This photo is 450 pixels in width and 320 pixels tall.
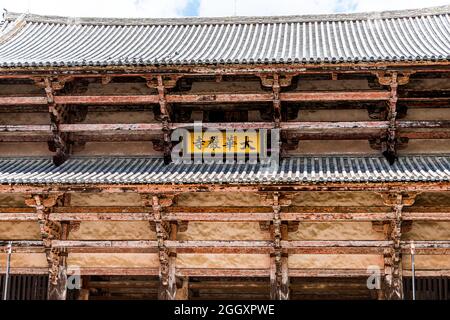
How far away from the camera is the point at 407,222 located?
516 inches

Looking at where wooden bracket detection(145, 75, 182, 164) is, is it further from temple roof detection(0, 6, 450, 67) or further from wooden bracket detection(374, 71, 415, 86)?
wooden bracket detection(374, 71, 415, 86)

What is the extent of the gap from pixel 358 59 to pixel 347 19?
669 cm

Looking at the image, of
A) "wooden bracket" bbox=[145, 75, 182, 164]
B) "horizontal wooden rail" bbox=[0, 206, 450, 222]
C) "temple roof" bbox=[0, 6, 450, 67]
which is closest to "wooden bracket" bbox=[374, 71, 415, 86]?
"temple roof" bbox=[0, 6, 450, 67]

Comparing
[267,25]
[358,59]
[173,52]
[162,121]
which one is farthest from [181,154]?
[267,25]

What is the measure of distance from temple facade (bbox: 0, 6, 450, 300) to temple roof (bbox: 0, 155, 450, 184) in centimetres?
5

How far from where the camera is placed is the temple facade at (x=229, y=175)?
12.8 meters

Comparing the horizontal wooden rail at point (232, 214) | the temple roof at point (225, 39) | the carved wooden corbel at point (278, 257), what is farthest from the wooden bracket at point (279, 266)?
the temple roof at point (225, 39)

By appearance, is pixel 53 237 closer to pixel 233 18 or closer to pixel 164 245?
pixel 164 245

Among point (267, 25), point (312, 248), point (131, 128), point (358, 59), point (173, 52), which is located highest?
point (267, 25)

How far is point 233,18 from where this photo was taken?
19.5m

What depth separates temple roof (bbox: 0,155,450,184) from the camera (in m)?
12.2

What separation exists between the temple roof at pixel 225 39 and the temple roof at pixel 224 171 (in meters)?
2.29

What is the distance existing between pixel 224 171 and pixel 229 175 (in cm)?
38

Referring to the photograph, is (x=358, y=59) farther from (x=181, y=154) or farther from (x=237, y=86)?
(x=181, y=154)
